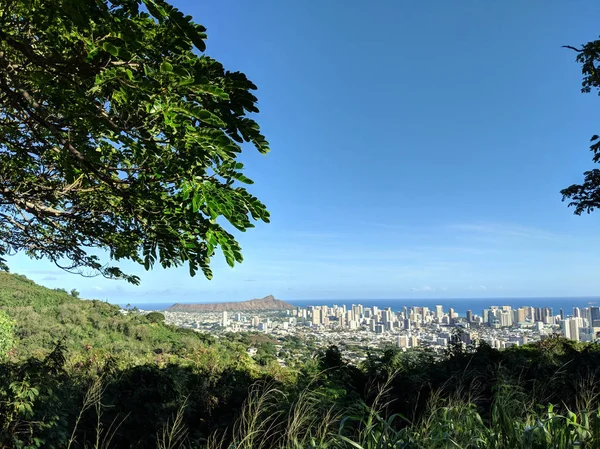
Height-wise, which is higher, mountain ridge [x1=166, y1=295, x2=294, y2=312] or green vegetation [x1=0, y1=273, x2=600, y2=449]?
green vegetation [x1=0, y1=273, x2=600, y2=449]

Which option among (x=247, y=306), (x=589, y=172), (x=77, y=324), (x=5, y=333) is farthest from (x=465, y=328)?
(x=247, y=306)

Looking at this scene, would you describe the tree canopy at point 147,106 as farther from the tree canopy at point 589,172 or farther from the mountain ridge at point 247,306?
the mountain ridge at point 247,306

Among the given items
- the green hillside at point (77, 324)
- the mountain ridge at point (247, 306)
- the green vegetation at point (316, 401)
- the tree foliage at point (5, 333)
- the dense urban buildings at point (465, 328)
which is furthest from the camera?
the mountain ridge at point (247, 306)

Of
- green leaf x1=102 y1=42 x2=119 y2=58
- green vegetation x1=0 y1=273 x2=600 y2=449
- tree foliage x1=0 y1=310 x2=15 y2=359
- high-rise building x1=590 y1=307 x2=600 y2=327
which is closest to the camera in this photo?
green leaf x1=102 y1=42 x2=119 y2=58

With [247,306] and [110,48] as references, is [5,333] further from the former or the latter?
[247,306]

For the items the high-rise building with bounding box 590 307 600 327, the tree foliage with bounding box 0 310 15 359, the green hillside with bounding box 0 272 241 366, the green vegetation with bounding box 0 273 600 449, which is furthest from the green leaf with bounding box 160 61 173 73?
the green hillside with bounding box 0 272 241 366

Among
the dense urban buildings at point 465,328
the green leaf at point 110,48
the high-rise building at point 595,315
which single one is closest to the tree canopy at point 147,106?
the green leaf at point 110,48

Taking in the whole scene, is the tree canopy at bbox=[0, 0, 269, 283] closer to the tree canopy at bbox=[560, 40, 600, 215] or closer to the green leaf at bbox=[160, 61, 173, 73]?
the green leaf at bbox=[160, 61, 173, 73]

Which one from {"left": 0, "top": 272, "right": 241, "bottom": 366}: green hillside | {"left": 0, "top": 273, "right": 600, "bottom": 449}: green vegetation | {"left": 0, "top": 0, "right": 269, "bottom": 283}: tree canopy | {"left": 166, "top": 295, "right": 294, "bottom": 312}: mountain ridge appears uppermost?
{"left": 0, "top": 0, "right": 269, "bottom": 283}: tree canopy
